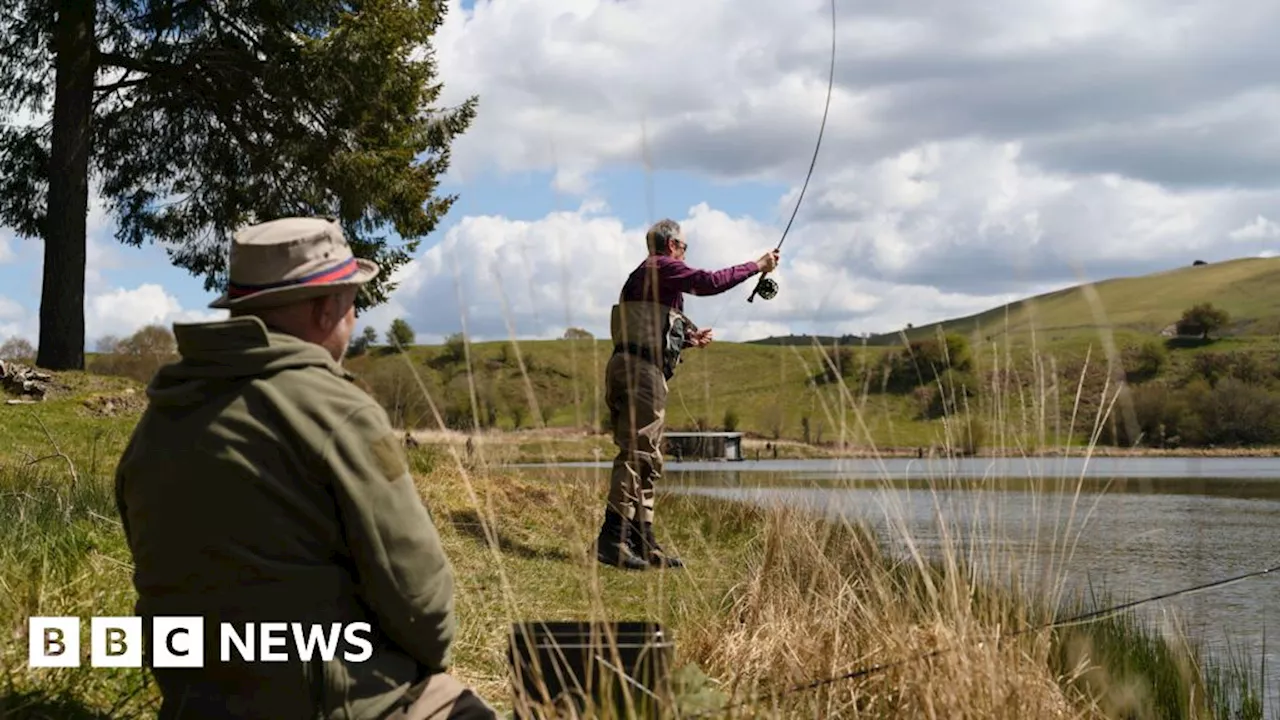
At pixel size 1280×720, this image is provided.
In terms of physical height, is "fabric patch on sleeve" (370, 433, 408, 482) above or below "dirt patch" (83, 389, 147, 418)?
below

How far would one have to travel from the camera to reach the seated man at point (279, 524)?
246 centimetres

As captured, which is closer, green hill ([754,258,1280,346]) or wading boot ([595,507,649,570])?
green hill ([754,258,1280,346])

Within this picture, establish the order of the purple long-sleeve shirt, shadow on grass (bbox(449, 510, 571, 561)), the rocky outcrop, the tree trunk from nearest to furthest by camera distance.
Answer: the purple long-sleeve shirt < shadow on grass (bbox(449, 510, 571, 561)) < the rocky outcrop < the tree trunk

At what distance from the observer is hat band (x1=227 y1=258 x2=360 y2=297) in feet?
8.67

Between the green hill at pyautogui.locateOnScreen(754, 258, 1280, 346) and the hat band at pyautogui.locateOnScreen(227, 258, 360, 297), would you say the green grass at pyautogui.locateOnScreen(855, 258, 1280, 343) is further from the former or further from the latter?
the hat band at pyautogui.locateOnScreen(227, 258, 360, 297)

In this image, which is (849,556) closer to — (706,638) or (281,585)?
(706,638)

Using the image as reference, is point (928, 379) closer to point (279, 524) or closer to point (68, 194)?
point (279, 524)

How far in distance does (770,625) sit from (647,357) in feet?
9.31

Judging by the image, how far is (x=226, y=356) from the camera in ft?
8.14

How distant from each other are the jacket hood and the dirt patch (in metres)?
13.2

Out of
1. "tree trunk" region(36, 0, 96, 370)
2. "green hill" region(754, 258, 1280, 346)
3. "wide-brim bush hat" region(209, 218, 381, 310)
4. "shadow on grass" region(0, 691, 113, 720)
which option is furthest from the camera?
"tree trunk" region(36, 0, 96, 370)

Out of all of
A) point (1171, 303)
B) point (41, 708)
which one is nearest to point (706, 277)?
point (41, 708)

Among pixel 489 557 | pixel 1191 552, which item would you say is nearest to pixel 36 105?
pixel 489 557

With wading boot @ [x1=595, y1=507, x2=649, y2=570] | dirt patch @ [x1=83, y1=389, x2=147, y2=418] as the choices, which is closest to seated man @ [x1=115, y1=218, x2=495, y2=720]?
wading boot @ [x1=595, y1=507, x2=649, y2=570]
